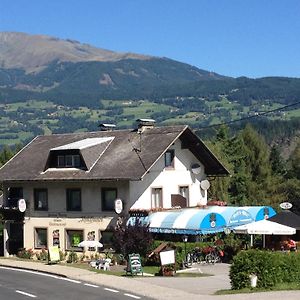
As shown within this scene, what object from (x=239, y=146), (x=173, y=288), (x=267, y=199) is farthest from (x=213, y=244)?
(x=239, y=146)

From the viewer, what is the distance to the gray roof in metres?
43.5

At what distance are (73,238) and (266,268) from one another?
23152 millimetres

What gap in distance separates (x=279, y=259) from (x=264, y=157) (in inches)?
2449

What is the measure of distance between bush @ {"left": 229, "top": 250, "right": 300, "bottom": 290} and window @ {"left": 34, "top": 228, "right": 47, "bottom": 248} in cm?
2431

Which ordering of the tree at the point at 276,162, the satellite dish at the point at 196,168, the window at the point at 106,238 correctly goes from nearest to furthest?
the window at the point at 106,238
the satellite dish at the point at 196,168
the tree at the point at 276,162

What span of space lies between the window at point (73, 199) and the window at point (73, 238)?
4.76 ft

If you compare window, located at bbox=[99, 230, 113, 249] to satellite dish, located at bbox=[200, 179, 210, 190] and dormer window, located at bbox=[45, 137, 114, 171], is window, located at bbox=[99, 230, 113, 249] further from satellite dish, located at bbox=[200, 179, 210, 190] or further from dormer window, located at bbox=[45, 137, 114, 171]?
satellite dish, located at bbox=[200, 179, 210, 190]

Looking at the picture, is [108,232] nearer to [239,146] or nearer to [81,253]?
[81,253]

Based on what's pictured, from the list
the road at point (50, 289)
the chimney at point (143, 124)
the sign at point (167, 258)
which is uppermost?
the chimney at point (143, 124)

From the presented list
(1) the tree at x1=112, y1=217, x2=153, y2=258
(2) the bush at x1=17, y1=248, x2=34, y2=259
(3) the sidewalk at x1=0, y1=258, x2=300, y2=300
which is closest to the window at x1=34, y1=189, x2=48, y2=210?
(2) the bush at x1=17, y1=248, x2=34, y2=259

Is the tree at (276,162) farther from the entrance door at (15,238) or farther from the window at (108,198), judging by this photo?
the window at (108,198)

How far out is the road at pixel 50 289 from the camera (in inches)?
982

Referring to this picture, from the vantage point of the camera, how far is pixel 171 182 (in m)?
46.3

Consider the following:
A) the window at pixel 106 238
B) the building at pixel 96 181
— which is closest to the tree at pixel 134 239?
the building at pixel 96 181
